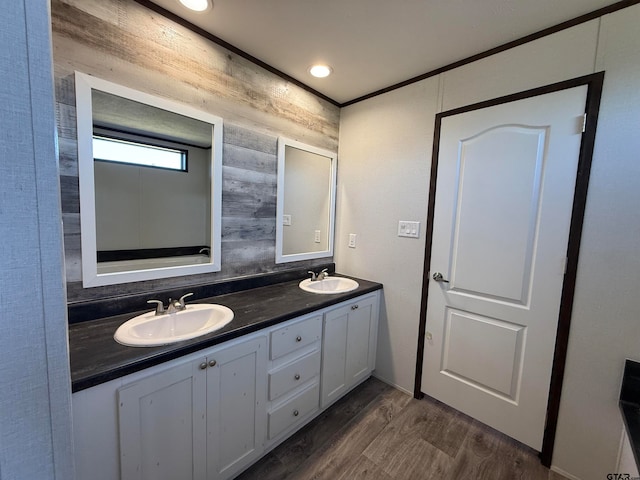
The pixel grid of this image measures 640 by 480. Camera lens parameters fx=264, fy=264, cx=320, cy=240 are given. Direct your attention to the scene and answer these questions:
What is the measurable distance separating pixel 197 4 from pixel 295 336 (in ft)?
5.92

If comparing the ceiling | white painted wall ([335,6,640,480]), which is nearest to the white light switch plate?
white painted wall ([335,6,640,480])

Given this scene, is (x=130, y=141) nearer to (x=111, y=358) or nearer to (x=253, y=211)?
(x=253, y=211)

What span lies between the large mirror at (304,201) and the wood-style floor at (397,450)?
1189mm

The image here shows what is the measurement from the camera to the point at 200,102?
1539 mm

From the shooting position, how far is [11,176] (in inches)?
18.1

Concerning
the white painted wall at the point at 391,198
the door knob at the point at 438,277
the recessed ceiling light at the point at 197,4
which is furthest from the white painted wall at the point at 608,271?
the recessed ceiling light at the point at 197,4

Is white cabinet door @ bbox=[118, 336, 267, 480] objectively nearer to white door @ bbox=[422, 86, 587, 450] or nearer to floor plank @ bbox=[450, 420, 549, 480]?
floor plank @ bbox=[450, 420, 549, 480]

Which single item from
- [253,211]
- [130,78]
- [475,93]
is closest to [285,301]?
[253,211]

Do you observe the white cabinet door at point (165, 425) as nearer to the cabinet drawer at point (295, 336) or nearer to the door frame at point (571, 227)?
the cabinet drawer at point (295, 336)

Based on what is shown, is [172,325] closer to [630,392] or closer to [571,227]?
[571,227]

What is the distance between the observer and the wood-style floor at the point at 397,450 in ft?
4.67

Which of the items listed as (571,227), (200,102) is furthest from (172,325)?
(571,227)

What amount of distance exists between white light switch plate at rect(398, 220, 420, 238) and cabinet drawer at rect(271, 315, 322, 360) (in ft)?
3.00

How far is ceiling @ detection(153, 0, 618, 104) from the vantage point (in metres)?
1.29
